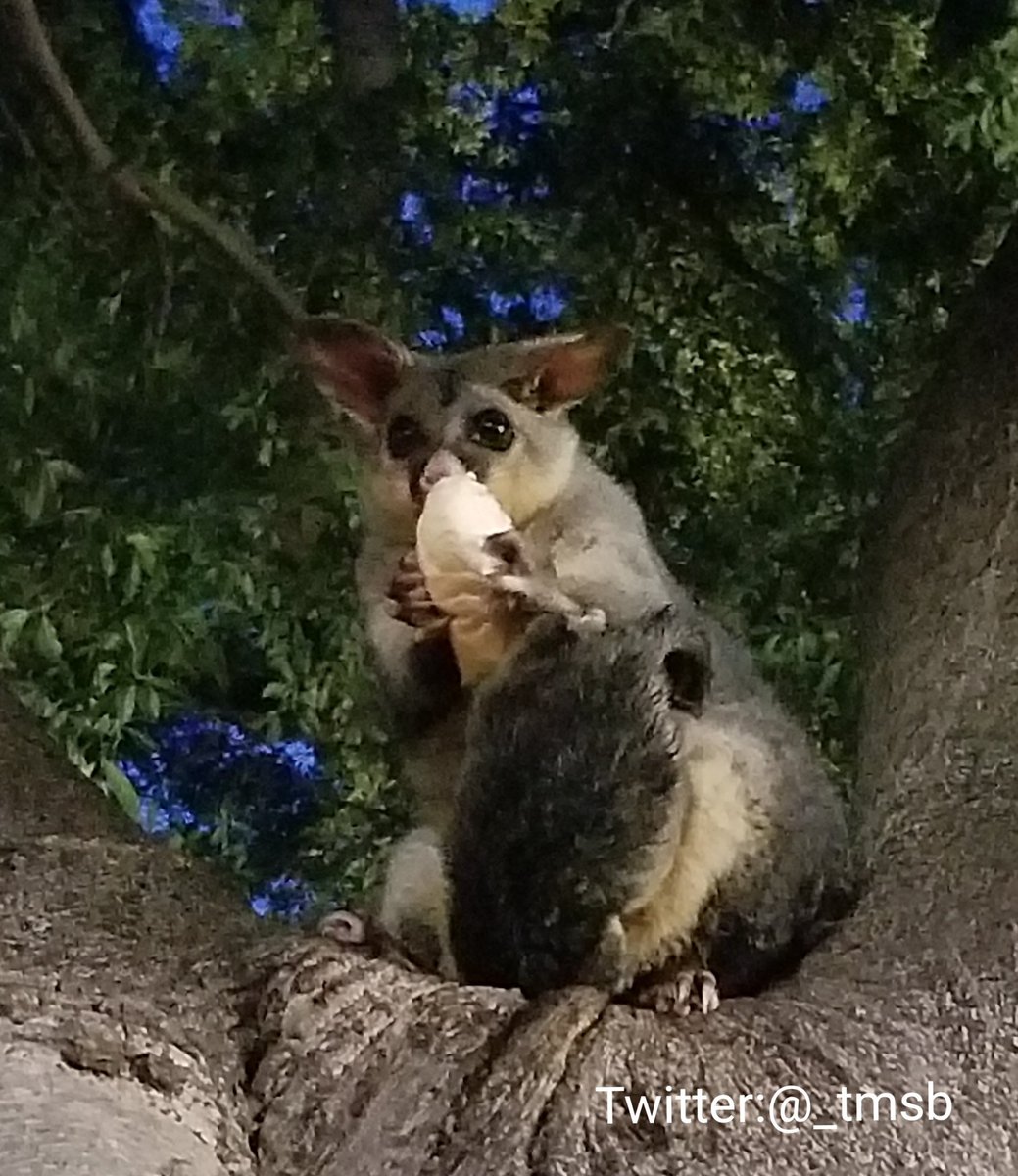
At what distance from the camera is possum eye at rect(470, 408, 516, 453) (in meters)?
1.74

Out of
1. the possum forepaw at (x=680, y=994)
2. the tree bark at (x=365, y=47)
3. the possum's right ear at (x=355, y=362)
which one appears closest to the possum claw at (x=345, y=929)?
the possum forepaw at (x=680, y=994)

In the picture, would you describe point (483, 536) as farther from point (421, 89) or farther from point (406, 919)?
point (421, 89)

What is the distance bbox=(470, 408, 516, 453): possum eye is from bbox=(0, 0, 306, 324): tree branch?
47 cm

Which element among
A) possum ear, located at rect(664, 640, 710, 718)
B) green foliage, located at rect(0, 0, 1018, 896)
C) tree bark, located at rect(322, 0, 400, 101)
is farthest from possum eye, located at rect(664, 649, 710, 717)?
tree bark, located at rect(322, 0, 400, 101)

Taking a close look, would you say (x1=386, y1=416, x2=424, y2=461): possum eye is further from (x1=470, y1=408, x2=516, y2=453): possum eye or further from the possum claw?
the possum claw

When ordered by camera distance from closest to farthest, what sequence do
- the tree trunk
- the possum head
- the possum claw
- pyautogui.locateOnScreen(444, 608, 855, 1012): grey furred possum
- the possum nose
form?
1. the tree trunk
2. pyautogui.locateOnScreen(444, 608, 855, 1012): grey furred possum
3. the possum claw
4. the possum nose
5. the possum head

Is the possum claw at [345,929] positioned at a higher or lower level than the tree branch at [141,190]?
lower

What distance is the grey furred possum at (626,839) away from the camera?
1368 mm

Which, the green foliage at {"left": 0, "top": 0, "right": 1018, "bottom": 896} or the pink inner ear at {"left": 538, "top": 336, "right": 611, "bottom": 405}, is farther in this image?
the green foliage at {"left": 0, "top": 0, "right": 1018, "bottom": 896}

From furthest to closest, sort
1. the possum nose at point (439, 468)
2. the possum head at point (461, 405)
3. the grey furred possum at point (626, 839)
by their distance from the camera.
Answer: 1. the possum head at point (461, 405)
2. the possum nose at point (439, 468)
3. the grey furred possum at point (626, 839)

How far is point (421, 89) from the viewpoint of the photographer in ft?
7.13

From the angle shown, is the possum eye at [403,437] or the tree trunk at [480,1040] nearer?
the tree trunk at [480,1040]

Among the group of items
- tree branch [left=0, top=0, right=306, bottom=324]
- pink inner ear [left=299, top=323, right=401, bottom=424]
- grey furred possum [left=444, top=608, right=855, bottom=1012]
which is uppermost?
tree branch [left=0, top=0, right=306, bottom=324]

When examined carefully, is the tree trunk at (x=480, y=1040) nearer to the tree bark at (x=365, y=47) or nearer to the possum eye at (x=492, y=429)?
the possum eye at (x=492, y=429)
